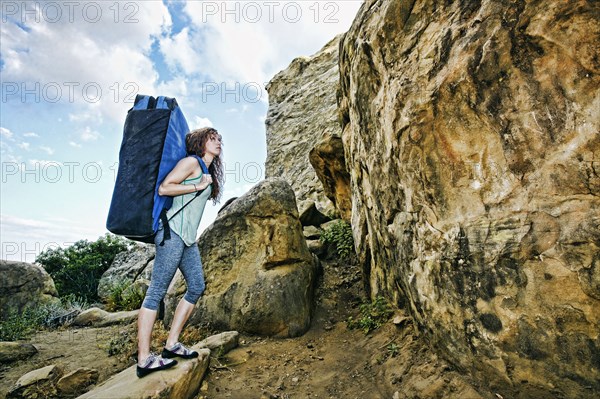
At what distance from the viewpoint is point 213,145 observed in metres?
3.81

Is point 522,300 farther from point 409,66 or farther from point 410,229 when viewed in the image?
point 409,66

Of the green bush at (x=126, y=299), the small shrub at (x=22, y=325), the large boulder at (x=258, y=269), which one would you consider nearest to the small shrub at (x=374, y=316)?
Answer: the large boulder at (x=258, y=269)

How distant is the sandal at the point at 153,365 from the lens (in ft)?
10.5

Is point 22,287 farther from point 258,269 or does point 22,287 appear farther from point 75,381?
point 258,269

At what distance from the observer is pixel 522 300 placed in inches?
112

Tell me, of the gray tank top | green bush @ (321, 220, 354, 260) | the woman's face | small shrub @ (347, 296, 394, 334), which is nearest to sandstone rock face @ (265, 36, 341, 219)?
green bush @ (321, 220, 354, 260)

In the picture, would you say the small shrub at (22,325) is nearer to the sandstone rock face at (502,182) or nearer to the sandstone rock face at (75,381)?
the sandstone rock face at (75,381)

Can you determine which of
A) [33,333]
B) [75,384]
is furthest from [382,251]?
[33,333]

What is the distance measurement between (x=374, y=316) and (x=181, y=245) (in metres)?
3.21

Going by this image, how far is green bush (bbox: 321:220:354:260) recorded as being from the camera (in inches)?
303

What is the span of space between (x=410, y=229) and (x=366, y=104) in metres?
1.94

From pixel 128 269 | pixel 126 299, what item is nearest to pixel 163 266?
pixel 126 299

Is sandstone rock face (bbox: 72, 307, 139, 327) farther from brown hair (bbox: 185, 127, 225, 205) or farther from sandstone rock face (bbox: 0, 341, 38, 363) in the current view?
brown hair (bbox: 185, 127, 225, 205)

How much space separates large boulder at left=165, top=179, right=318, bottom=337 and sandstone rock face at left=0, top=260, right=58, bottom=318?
6.26 m
